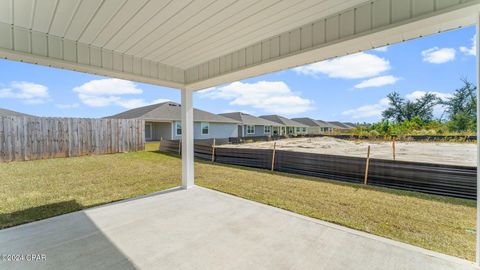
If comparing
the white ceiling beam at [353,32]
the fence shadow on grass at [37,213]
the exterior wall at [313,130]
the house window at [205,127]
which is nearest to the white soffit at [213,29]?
the white ceiling beam at [353,32]

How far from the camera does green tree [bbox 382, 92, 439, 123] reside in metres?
35.2

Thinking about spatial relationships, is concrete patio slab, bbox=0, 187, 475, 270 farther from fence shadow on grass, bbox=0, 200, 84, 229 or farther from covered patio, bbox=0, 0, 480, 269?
fence shadow on grass, bbox=0, 200, 84, 229

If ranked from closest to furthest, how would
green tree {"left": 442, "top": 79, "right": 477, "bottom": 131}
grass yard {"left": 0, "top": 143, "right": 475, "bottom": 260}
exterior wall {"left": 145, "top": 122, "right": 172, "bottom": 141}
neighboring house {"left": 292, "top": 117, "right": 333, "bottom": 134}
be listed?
1. grass yard {"left": 0, "top": 143, "right": 475, "bottom": 260}
2. exterior wall {"left": 145, "top": 122, "right": 172, "bottom": 141}
3. green tree {"left": 442, "top": 79, "right": 477, "bottom": 131}
4. neighboring house {"left": 292, "top": 117, "right": 333, "bottom": 134}

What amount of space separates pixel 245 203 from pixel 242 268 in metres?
1.99

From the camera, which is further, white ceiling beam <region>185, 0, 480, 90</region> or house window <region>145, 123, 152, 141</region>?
house window <region>145, 123, 152, 141</region>

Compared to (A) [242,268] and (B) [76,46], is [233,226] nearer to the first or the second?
(A) [242,268]

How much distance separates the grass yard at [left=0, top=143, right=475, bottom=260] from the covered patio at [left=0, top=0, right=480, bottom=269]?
51 cm

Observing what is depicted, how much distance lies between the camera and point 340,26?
2.55 metres

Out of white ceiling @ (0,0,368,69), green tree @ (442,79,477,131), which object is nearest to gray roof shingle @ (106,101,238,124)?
white ceiling @ (0,0,368,69)

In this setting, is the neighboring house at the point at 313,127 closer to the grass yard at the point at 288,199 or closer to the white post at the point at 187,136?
the grass yard at the point at 288,199

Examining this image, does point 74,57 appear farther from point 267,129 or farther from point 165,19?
point 267,129

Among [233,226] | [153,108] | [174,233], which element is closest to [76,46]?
[174,233]

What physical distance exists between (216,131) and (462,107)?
33066 mm

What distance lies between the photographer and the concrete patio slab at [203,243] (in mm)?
2250
